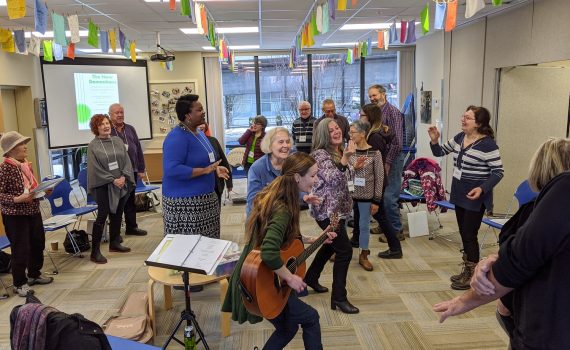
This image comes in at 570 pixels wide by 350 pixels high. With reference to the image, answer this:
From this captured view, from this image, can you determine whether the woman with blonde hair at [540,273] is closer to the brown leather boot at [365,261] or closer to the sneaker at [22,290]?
the brown leather boot at [365,261]

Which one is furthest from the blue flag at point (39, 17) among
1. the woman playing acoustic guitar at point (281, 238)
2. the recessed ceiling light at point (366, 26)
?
the recessed ceiling light at point (366, 26)

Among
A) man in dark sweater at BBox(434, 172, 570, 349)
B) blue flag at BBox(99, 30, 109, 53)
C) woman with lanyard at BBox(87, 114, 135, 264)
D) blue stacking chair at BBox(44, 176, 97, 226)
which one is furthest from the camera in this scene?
blue flag at BBox(99, 30, 109, 53)

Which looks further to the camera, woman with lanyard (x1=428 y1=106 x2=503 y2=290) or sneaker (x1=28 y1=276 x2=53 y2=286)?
sneaker (x1=28 y1=276 x2=53 y2=286)

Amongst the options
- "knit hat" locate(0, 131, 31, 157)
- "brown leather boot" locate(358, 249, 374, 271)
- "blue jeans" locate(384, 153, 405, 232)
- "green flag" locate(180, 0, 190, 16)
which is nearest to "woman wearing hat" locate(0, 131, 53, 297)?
"knit hat" locate(0, 131, 31, 157)

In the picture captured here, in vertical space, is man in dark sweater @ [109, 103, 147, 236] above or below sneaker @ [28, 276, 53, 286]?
above

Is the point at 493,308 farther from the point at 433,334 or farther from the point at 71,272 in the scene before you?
the point at 71,272

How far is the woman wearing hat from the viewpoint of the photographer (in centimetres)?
366

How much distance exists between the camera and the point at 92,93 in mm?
8641

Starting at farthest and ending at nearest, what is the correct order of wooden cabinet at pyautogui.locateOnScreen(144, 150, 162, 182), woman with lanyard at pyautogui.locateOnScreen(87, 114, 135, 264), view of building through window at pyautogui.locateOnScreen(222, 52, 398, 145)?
view of building through window at pyautogui.locateOnScreen(222, 52, 398, 145) → wooden cabinet at pyautogui.locateOnScreen(144, 150, 162, 182) → woman with lanyard at pyautogui.locateOnScreen(87, 114, 135, 264)

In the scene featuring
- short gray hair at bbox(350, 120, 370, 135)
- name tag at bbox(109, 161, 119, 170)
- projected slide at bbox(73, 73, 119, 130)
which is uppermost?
projected slide at bbox(73, 73, 119, 130)

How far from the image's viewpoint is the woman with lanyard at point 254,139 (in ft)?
20.9

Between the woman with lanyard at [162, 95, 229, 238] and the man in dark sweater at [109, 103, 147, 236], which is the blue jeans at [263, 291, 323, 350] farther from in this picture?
the man in dark sweater at [109, 103, 147, 236]

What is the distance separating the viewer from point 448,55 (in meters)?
7.56

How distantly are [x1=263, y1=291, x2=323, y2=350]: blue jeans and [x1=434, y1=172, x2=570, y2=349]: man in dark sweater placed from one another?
1115mm
